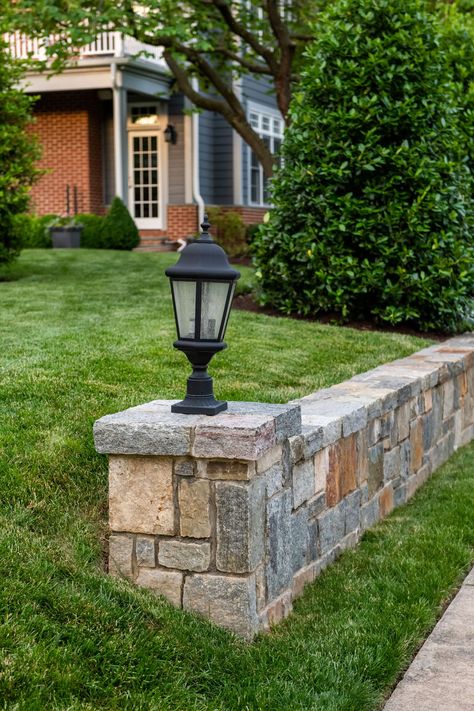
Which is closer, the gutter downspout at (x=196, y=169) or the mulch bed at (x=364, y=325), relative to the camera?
the mulch bed at (x=364, y=325)

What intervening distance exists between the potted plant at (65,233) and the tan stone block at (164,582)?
13.4 metres

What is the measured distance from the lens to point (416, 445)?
20.5 feet

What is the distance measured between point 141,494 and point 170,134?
52.4 ft

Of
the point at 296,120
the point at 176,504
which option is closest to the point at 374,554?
the point at 176,504

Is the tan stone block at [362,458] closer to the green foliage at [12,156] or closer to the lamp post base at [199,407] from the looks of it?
the lamp post base at [199,407]

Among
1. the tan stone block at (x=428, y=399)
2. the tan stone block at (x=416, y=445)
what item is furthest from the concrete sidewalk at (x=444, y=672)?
the tan stone block at (x=428, y=399)

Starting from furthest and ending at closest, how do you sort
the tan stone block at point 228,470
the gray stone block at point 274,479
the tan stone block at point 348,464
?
1. the tan stone block at point 348,464
2. the gray stone block at point 274,479
3. the tan stone block at point 228,470

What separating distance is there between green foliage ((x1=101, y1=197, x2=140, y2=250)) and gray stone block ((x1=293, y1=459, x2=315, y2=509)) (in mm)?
12907

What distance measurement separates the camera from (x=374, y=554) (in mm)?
4695

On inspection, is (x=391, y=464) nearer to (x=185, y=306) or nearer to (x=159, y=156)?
(x=185, y=306)

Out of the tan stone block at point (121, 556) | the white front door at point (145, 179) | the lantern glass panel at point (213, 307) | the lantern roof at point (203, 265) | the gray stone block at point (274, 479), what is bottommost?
the tan stone block at point (121, 556)

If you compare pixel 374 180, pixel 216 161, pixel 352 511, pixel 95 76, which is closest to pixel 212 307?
pixel 352 511

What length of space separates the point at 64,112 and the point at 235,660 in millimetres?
16626

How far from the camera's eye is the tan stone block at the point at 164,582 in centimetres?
366
